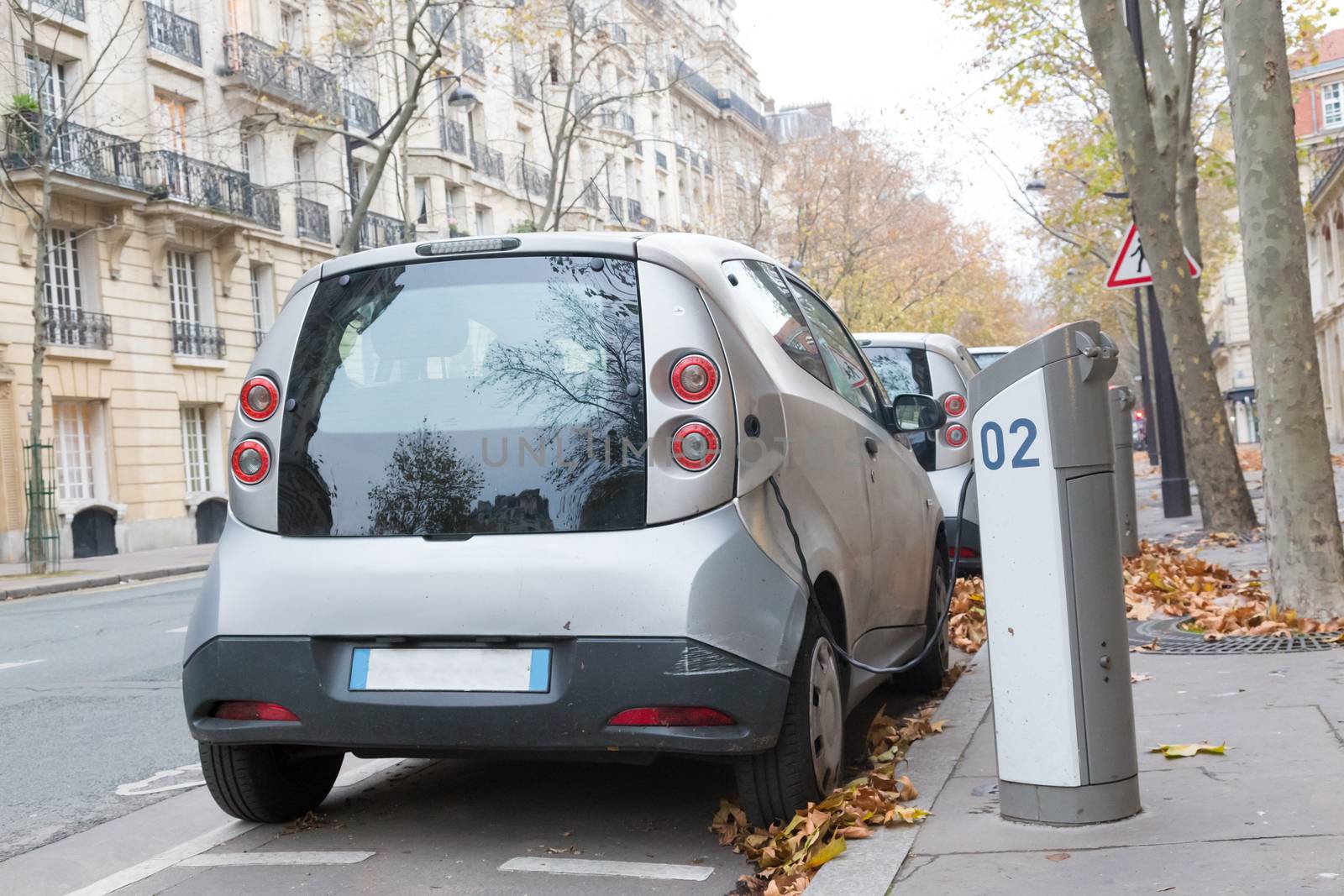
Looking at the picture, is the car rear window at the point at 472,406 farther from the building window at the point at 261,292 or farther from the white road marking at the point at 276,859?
the building window at the point at 261,292

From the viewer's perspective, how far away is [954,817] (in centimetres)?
403

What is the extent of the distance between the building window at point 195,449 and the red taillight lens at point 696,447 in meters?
28.4

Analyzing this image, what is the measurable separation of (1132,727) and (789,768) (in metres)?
0.92

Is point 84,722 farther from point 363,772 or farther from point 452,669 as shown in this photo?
point 452,669

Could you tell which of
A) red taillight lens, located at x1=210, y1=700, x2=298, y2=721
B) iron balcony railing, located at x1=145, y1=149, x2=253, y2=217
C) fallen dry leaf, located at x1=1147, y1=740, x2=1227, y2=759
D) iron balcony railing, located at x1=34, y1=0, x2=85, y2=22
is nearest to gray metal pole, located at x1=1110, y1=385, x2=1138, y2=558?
fallen dry leaf, located at x1=1147, y1=740, x2=1227, y2=759

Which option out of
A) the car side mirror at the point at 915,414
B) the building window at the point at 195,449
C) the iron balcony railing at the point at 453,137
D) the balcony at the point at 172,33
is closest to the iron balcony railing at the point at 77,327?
the building window at the point at 195,449

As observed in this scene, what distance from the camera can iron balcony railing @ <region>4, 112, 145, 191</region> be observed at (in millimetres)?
24984

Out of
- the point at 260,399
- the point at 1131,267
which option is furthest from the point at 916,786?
the point at 1131,267

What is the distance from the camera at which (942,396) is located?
960 centimetres

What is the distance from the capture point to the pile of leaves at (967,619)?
7.61m

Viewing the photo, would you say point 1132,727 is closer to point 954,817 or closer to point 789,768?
point 954,817

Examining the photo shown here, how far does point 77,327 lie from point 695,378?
25.9 m

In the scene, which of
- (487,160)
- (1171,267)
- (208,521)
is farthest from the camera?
(487,160)

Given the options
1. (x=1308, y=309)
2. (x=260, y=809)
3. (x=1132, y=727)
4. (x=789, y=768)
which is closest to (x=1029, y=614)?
(x=1132, y=727)
